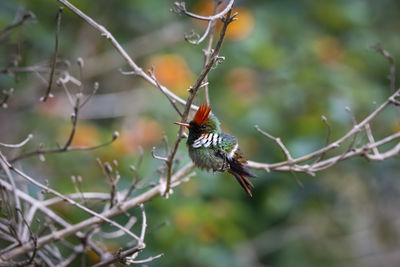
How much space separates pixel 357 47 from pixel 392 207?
189 cm

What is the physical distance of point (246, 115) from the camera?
4340mm

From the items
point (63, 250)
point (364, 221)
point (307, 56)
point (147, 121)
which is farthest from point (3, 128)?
point (364, 221)

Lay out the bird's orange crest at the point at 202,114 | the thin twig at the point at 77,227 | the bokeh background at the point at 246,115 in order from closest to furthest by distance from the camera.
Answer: the bird's orange crest at the point at 202,114, the thin twig at the point at 77,227, the bokeh background at the point at 246,115

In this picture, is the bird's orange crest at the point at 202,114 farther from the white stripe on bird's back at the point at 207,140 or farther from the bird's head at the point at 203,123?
the white stripe on bird's back at the point at 207,140

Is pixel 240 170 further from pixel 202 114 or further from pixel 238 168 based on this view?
pixel 202 114

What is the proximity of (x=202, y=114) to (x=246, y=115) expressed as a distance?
2.09m

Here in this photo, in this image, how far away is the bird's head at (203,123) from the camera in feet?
7.43

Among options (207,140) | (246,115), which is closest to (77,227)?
(207,140)

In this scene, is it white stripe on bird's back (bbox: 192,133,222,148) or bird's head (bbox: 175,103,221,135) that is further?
white stripe on bird's back (bbox: 192,133,222,148)

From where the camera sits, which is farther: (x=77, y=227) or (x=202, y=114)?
(x=77, y=227)

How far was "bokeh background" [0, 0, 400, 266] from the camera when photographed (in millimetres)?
3760

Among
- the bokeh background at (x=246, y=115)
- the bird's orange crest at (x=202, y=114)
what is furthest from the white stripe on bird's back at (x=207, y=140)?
the bokeh background at (x=246, y=115)

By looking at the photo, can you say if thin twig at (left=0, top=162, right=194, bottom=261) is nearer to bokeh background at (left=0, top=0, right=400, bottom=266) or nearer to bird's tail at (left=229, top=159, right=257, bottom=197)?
bird's tail at (left=229, top=159, right=257, bottom=197)

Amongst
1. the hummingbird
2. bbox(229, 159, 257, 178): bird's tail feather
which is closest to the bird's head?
the hummingbird
